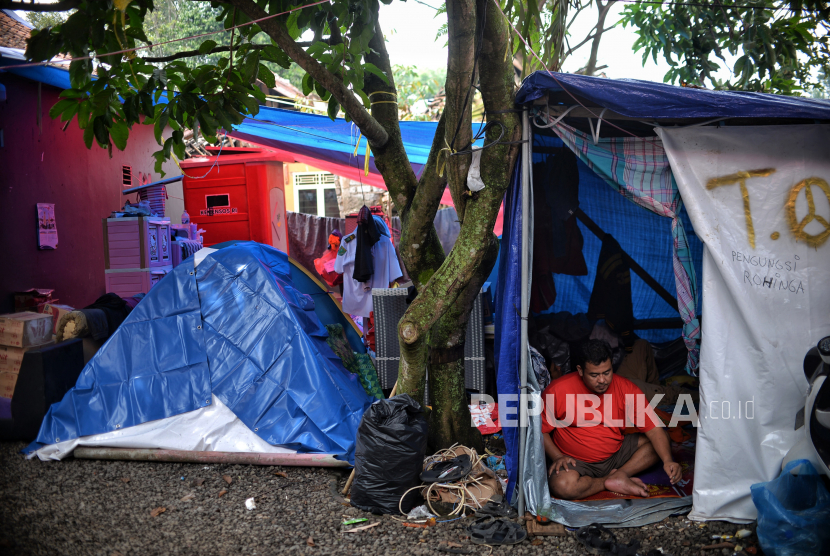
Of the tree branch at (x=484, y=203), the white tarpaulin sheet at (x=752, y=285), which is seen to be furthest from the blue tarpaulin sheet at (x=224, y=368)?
the white tarpaulin sheet at (x=752, y=285)

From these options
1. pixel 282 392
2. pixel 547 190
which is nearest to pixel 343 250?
pixel 282 392

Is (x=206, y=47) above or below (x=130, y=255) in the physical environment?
above

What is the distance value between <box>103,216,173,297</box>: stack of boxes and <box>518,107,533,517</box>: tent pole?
4.91 meters

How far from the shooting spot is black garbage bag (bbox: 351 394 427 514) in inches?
134

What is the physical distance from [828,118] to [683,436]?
2.49 metres

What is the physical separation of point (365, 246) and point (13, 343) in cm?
341

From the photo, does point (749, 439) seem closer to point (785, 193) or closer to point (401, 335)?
point (785, 193)

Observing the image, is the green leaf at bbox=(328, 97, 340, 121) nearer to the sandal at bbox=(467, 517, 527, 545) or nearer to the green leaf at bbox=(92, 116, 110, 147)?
the green leaf at bbox=(92, 116, 110, 147)

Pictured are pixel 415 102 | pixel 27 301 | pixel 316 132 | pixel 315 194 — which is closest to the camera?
pixel 27 301

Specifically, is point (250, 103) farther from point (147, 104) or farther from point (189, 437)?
point (189, 437)

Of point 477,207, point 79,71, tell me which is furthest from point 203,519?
point 79,71

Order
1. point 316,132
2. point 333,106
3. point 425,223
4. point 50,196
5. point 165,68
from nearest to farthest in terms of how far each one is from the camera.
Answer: point 165,68, point 425,223, point 333,106, point 50,196, point 316,132

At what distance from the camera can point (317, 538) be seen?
10.6 feet

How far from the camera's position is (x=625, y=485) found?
366cm
